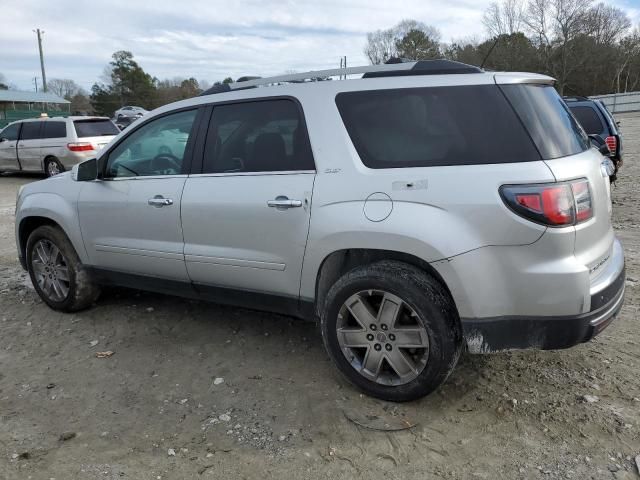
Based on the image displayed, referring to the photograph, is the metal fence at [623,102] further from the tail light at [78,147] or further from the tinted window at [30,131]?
the tinted window at [30,131]

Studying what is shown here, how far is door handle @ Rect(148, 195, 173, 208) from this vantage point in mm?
3774

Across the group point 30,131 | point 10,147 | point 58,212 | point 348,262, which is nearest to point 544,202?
point 348,262

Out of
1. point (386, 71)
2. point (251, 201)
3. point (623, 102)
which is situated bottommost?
point (251, 201)

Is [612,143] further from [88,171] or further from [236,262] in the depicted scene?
[88,171]

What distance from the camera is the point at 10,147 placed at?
14.6 meters

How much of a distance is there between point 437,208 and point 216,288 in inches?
66.8

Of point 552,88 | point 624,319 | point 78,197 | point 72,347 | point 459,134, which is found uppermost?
point 552,88

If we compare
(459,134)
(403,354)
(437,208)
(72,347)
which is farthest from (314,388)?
(72,347)

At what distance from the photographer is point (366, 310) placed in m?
3.05

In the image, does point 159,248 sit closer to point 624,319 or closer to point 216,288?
point 216,288

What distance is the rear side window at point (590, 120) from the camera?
A: 860 centimetres

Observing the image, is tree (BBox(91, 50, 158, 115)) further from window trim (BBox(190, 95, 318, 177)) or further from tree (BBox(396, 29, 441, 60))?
window trim (BBox(190, 95, 318, 177))

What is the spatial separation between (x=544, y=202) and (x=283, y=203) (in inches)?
56.0

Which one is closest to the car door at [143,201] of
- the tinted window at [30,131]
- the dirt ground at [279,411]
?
the dirt ground at [279,411]
